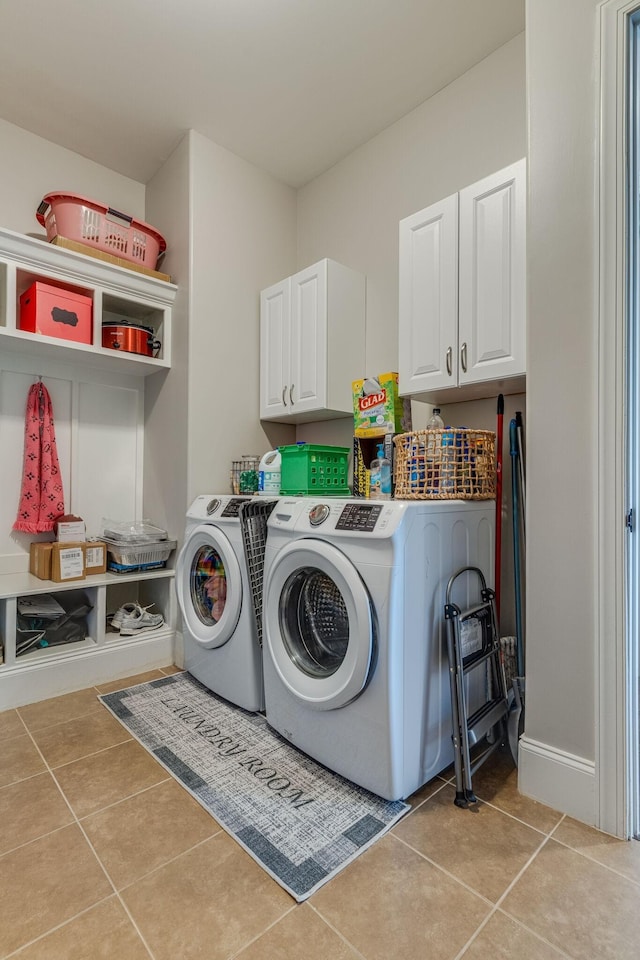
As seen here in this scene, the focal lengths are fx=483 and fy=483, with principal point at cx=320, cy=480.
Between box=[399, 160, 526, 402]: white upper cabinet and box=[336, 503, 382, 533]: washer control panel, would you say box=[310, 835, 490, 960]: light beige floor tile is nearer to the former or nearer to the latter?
box=[336, 503, 382, 533]: washer control panel

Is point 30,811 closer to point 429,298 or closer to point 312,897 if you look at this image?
point 312,897

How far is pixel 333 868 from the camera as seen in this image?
1272mm

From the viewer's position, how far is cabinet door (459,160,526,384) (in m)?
1.78

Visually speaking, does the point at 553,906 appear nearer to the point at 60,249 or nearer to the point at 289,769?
the point at 289,769

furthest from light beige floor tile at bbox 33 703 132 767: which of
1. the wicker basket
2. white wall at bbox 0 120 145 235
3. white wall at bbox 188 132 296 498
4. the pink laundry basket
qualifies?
white wall at bbox 0 120 145 235

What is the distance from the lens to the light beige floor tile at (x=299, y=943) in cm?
105

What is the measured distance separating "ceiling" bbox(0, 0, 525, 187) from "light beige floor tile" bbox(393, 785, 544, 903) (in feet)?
9.82

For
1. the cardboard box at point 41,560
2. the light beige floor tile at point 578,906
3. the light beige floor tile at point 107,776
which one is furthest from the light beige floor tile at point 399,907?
the cardboard box at point 41,560

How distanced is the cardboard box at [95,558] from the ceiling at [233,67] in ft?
7.46

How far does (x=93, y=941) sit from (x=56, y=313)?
2439 mm

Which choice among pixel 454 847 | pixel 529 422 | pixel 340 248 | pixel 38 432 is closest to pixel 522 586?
pixel 529 422

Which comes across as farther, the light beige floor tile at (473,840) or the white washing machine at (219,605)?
the white washing machine at (219,605)

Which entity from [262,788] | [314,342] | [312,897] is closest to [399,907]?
[312,897]

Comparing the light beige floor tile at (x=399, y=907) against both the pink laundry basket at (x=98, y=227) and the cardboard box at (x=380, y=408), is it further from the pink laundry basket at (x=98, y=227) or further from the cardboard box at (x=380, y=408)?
the pink laundry basket at (x=98, y=227)
